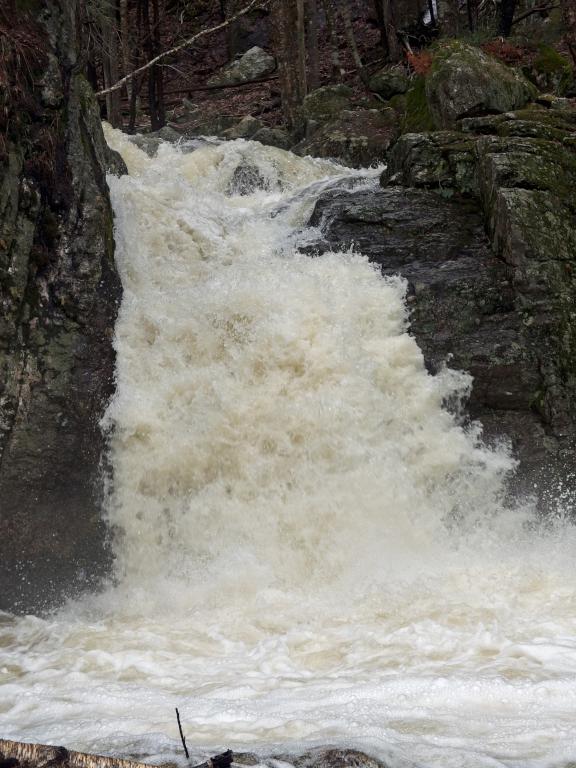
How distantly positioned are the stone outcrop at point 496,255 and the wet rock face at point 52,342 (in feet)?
9.55

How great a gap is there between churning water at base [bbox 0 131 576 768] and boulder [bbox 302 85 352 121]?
630 cm

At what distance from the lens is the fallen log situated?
2.06 m

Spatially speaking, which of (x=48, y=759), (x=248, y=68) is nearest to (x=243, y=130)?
(x=248, y=68)

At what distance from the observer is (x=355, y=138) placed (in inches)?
518

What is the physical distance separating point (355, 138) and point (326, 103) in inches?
104

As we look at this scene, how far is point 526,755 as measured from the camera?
9.71ft

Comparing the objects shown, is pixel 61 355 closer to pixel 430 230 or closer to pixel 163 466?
pixel 163 466

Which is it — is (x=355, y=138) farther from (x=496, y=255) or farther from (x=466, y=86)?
(x=496, y=255)

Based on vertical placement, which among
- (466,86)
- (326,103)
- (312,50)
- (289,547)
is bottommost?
(289,547)

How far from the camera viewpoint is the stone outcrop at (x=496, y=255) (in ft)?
23.1

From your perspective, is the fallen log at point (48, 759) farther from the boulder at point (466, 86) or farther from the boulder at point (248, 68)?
the boulder at point (248, 68)

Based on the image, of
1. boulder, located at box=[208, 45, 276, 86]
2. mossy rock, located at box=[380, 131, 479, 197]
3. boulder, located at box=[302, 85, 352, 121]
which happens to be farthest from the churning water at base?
boulder, located at box=[208, 45, 276, 86]

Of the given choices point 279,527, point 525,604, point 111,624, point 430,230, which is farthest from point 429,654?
point 430,230

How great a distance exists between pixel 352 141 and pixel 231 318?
6.94 metres
